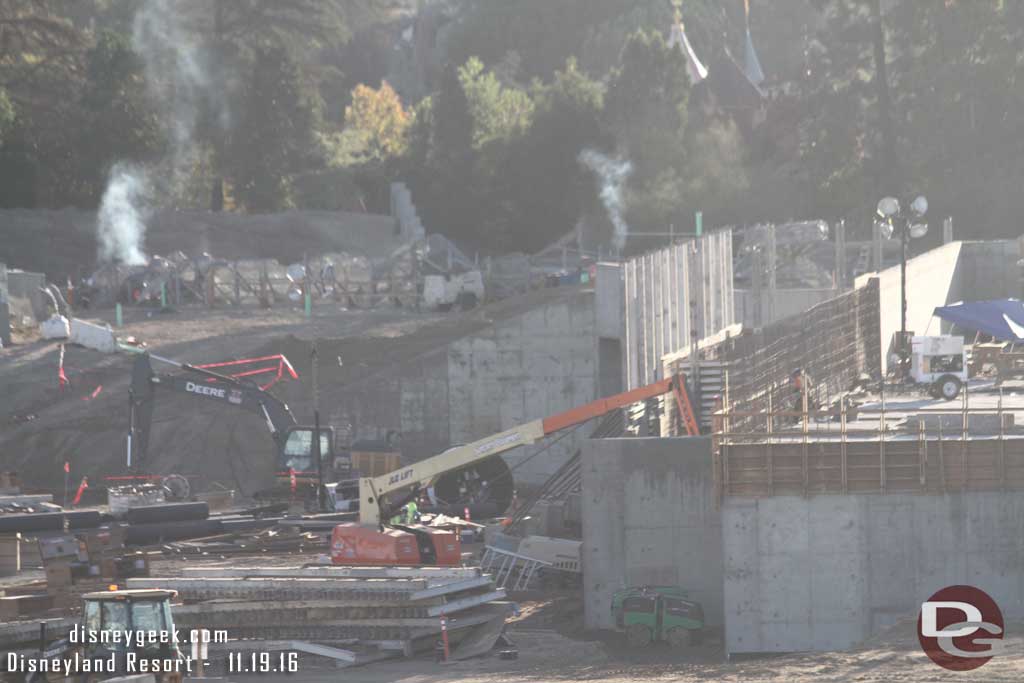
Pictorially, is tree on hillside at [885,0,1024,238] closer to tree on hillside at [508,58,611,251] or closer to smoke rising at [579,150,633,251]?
smoke rising at [579,150,633,251]

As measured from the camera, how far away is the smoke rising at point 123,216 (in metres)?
74.6

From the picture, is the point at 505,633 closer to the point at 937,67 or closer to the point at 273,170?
the point at 937,67

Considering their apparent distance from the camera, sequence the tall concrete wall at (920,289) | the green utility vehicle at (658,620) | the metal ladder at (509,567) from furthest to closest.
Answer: the tall concrete wall at (920,289) → the metal ladder at (509,567) → the green utility vehicle at (658,620)

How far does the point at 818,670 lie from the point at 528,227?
58.1 m

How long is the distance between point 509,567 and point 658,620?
15.3 ft

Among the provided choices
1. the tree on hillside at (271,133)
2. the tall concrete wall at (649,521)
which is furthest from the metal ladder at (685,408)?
the tree on hillside at (271,133)

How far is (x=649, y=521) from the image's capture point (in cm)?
2920

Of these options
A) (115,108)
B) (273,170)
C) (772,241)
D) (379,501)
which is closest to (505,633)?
(379,501)

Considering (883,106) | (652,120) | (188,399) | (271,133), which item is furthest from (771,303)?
(271,133)

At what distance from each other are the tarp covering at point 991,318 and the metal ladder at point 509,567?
1651 centimetres

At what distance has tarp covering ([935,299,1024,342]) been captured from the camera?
4297cm

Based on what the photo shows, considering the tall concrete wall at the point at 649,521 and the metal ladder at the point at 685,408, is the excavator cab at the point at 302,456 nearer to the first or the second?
the metal ladder at the point at 685,408

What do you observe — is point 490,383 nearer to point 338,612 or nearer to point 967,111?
point 338,612

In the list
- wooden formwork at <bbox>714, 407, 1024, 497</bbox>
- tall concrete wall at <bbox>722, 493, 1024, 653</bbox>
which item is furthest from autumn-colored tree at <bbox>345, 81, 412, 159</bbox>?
tall concrete wall at <bbox>722, 493, 1024, 653</bbox>
